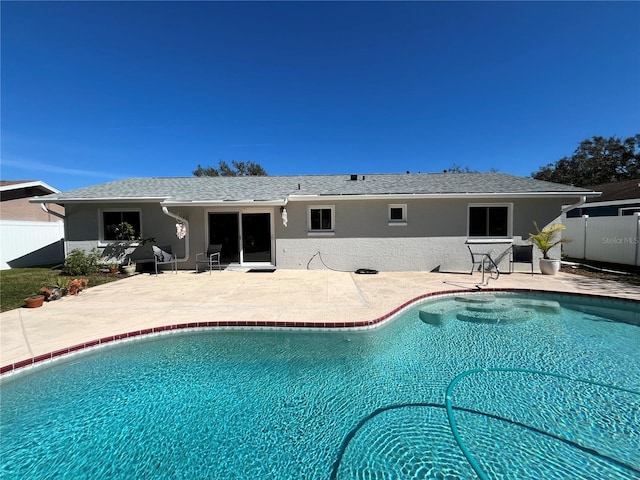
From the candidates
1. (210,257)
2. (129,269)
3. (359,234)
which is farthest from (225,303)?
(129,269)

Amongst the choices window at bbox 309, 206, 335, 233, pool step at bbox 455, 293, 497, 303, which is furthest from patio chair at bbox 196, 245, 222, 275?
pool step at bbox 455, 293, 497, 303

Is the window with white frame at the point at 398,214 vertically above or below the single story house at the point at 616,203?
below

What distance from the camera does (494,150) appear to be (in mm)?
24312

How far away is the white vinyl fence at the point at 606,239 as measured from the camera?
1219cm

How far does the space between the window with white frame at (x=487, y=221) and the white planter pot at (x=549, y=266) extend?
166 cm

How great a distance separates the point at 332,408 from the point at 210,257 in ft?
32.1

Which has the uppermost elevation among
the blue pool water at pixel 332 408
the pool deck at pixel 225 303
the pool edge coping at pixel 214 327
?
the pool deck at pixel 225 303

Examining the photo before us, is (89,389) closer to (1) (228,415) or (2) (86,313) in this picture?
(1) (228,415)

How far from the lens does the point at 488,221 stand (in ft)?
39.0

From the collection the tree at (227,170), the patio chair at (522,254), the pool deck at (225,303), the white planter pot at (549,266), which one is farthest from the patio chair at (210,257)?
the tree at (227,170)

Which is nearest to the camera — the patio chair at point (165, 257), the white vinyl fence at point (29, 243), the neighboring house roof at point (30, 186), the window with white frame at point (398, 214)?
the patio chair at point (165, 257)

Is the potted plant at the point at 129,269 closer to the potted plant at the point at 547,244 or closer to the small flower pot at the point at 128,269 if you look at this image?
the small flower pot at the point at 128,269

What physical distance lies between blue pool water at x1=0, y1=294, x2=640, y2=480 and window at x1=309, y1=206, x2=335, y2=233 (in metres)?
7.08

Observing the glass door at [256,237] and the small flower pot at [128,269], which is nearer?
the small flower pot at [128,269]
